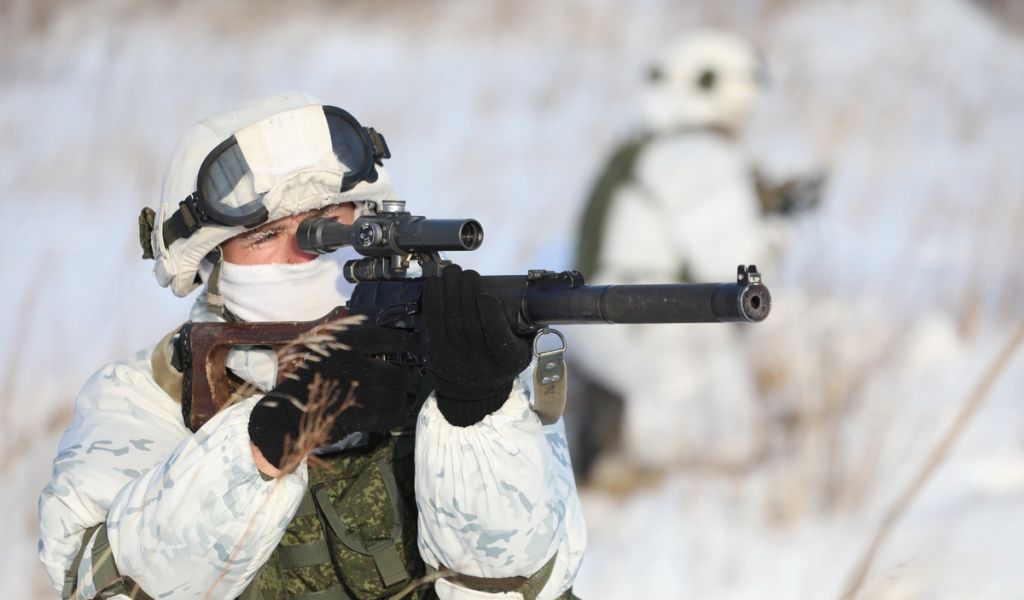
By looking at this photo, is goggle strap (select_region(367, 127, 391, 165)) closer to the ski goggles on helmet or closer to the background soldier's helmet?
the ski goggles on helmet

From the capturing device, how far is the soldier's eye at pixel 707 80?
632cm

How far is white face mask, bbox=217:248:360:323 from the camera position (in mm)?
2326

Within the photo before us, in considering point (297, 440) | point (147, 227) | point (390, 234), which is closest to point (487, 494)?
point (297, 440)

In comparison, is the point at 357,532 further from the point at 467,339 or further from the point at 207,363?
the point at 467,339

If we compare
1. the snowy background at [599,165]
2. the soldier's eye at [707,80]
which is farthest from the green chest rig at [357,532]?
the soldier's eye at [707,80]

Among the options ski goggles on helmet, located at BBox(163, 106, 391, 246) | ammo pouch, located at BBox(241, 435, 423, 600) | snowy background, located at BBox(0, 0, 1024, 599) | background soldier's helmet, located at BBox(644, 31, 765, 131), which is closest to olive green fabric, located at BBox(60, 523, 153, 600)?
ammo pouch, located at BBox(241, 435, 423, 600)

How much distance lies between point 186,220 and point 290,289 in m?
0.22

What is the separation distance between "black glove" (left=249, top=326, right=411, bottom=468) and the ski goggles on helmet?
0.38 meters

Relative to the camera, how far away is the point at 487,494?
6.56ft

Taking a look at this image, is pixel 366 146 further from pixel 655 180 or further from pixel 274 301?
pixel 655 180

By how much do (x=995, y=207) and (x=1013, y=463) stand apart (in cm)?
336

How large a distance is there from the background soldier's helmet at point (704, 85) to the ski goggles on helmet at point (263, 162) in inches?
157

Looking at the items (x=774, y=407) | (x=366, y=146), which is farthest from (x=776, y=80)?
(x=366, y=146)

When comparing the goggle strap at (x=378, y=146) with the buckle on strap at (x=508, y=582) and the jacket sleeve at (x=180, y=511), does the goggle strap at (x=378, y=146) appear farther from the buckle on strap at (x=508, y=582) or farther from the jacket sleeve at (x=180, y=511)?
the buckle on strap at (x=508, y=582)
